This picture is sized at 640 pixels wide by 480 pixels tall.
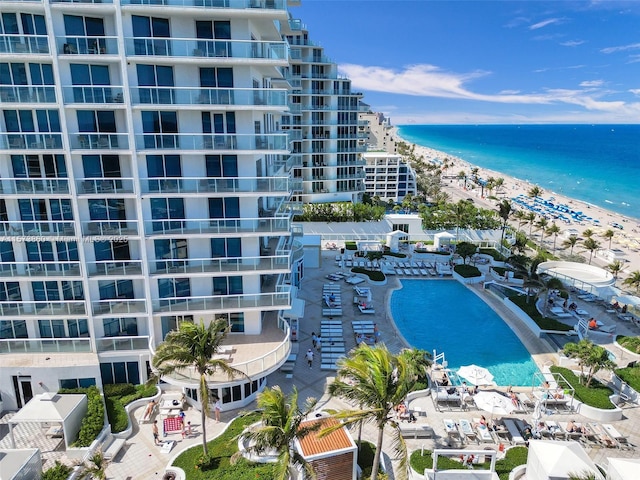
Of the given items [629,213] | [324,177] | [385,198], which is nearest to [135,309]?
[324,177]

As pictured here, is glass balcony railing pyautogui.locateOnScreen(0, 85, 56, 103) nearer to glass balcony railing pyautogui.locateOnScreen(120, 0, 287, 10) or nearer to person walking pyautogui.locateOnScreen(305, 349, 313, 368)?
glass balcony railing pyautogui.locateOnScreen(120, 0, 287, 10)

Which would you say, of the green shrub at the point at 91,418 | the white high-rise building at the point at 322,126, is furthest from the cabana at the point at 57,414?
the white high-rise building at the point at 322,126

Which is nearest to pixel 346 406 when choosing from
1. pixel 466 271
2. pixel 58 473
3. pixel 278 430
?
pixel 278 430

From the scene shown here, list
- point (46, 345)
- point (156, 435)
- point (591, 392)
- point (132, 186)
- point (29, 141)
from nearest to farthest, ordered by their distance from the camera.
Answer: point (156, 435) → point (29, 141) → point (132, 186) → point (46, 345) → point (591, 392)

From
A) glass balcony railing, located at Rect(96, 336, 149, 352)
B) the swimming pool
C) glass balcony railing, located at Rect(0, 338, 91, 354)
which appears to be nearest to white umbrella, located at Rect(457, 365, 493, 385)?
the swimming pool

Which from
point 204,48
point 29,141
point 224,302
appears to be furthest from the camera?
point 224,302

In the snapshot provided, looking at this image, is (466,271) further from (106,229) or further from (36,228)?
(36,228)
